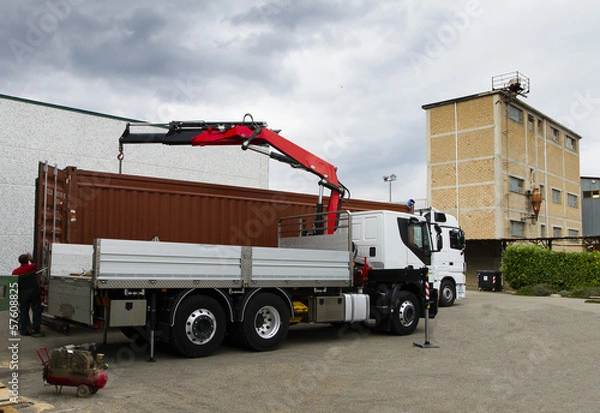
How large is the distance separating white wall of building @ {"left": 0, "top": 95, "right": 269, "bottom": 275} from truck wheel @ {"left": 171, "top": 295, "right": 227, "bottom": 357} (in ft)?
36.7

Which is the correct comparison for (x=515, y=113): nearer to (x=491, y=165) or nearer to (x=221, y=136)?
(x=491, y=165)

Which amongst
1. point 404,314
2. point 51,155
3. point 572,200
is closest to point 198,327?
point 404,314

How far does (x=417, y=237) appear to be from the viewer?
12.2 meters

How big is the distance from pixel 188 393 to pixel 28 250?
13168mm

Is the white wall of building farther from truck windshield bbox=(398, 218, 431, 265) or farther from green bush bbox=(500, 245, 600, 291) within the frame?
green bush bbox=(500, 245, 600, 291)

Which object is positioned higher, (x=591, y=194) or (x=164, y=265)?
(x=591, y=194)

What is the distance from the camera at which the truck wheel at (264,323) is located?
9039mm

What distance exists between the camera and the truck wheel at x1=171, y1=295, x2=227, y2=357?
27.1ft

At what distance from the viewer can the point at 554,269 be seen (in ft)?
88.5

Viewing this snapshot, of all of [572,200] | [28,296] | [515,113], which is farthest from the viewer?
[572,200]

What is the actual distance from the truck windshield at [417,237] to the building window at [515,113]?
2681cm

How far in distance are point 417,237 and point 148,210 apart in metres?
5.97

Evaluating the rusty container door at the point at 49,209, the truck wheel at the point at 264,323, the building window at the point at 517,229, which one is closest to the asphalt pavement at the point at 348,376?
the truck wheel at the point at 264,323

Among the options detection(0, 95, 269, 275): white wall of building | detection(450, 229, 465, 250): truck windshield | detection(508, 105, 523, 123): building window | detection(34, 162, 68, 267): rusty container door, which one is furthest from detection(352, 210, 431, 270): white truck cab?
detection(508, 105, 523, 123): building window
